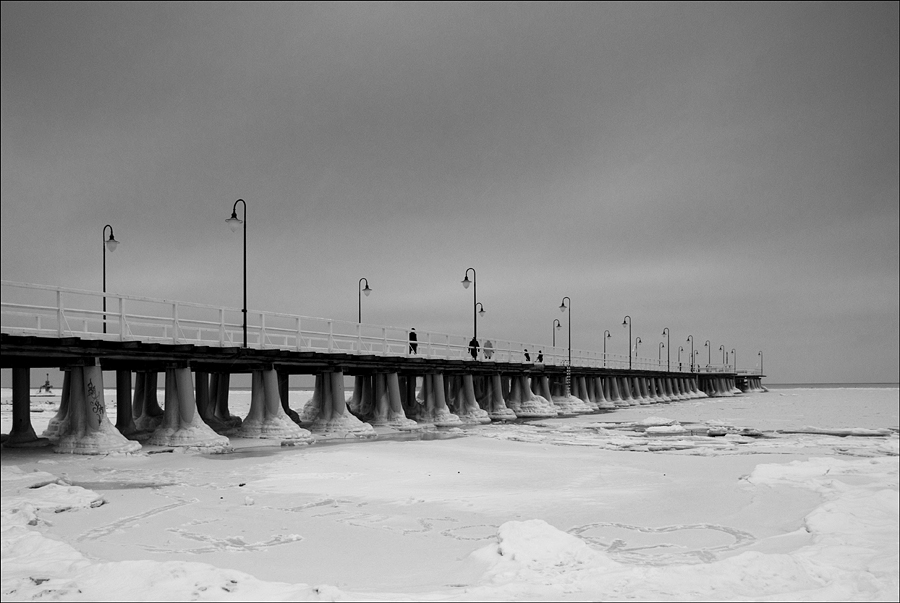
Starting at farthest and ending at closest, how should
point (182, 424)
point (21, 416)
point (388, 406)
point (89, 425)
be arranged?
point (388, 406)
point (182, 424)
point (21, 416)
point (89, 425)

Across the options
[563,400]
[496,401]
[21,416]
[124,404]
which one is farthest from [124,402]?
[563,400]

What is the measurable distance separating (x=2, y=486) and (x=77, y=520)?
6.14m

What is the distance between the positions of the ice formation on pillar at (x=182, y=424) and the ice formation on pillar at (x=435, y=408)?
16.4m

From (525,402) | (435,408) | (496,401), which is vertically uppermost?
(435,408)

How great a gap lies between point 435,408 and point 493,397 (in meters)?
8.39

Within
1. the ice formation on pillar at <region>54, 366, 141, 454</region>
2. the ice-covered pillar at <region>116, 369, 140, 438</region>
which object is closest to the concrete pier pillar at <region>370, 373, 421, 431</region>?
the ice-covered pillar at <region>116, 369, 140, 438</region>

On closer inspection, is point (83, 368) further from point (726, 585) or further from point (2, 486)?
point (726, 585)

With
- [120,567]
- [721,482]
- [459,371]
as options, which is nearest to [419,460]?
[721,482]

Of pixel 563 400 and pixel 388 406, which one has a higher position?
pixel 388 406

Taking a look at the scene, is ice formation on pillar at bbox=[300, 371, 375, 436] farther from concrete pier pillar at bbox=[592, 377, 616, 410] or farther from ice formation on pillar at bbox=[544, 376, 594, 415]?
concrete pier pillar at bbox=[592, 377, 616, 410]

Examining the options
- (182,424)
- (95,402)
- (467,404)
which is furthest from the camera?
(467,404)

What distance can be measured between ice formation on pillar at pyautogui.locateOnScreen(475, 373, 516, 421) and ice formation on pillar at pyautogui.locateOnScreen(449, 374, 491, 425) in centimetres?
152

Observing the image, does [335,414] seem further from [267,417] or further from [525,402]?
[525,402]

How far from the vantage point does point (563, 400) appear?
178ft
